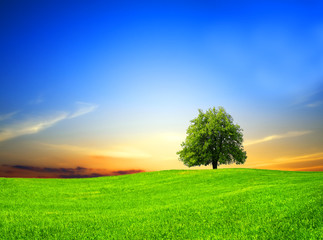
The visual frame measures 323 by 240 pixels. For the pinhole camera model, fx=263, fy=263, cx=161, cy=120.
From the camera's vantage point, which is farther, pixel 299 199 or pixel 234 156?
pixel 234 156

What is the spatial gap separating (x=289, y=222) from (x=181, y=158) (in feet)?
139

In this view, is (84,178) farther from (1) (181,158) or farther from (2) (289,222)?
(2) (289,222)

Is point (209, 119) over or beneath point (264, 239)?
over

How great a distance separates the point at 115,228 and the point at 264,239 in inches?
265

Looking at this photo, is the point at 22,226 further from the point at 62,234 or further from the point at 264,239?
the point at 264,239

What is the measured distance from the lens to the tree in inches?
1962

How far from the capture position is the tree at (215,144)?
1962 inches

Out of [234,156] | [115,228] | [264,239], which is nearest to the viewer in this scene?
[264,239]

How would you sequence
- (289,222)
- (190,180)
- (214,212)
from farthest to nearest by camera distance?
(190,180) < (214,212) < (289,222)

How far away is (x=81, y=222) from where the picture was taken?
1402 cm

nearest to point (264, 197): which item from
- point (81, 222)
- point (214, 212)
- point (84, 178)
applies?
point (214, 212)

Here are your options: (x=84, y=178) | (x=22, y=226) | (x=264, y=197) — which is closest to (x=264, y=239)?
(x=264, y=197)

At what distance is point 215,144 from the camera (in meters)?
50.4

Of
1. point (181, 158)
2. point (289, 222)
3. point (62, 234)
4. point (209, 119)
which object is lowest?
point (62, 234)
